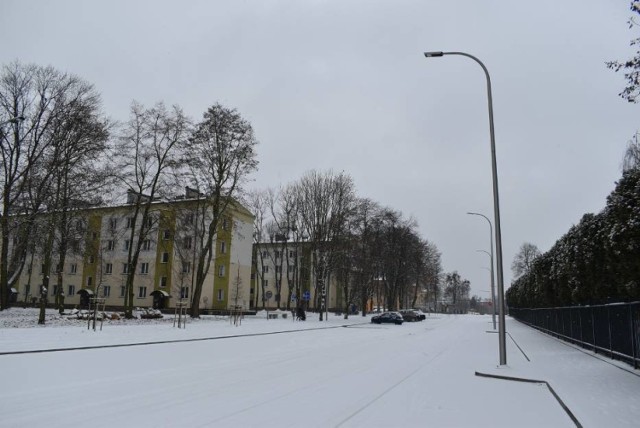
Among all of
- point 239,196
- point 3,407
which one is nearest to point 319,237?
point 239,196

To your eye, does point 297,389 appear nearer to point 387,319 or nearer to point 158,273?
point 387,319

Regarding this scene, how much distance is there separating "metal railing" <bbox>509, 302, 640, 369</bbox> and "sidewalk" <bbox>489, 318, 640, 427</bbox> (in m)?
0.43

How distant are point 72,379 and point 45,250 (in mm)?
21627

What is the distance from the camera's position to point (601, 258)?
1842 centimetres

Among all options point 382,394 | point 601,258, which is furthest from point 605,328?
point 382,394

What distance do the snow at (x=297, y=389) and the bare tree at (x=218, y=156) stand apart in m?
23.6

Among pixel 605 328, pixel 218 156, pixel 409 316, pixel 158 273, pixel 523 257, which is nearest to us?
pixel 605 328

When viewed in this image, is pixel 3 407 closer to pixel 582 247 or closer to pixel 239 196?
pixel 582 247

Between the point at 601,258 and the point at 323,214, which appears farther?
the point at 323,214

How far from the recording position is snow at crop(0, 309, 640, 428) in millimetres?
8203

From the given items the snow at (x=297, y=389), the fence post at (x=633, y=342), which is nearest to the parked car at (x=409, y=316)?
the snow at (x=297, y=389)

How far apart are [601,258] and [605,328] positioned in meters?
2.65

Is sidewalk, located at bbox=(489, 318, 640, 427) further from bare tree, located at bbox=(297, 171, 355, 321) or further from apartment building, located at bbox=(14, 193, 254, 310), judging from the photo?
apartment building, located at bbox=(14, 193, 254, 310)

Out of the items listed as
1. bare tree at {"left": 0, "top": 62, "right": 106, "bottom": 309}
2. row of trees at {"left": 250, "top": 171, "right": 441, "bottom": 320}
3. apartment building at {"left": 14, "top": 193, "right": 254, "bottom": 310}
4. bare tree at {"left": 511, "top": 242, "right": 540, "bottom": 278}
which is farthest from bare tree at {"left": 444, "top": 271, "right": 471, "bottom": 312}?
bare tree at {"left": 0, "top": 62, "right": 106, "bottom": 309}
